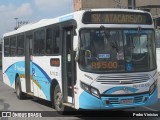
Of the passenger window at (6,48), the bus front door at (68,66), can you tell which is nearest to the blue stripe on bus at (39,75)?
the bus front door at (68,66)

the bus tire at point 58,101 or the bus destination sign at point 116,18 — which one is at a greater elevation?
the bus destination sign at point 116,18

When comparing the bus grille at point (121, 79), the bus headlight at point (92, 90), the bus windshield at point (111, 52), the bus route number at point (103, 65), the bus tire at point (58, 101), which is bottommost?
the bus tire at point (58, 101)

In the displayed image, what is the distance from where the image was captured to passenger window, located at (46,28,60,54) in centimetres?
1277

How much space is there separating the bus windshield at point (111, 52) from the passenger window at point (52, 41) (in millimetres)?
1974

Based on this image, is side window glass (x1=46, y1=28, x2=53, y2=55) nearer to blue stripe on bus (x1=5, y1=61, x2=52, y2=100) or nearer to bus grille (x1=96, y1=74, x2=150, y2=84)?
blue stripe on bus (x1=5, y1=61, x2=52, y2=100)

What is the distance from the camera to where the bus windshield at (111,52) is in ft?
35.3

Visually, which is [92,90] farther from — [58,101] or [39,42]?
[39,42]

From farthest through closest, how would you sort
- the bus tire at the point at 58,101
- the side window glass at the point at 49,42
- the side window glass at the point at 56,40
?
the side window glass at the point at 49,42 → the side window glass at the point at 56,40 → the bus tire at the point at 58,101

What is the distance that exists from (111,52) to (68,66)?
1.55 m

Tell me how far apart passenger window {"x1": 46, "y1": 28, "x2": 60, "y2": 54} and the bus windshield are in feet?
6.48

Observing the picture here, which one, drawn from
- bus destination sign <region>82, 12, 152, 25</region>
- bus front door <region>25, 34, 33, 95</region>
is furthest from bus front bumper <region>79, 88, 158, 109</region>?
bus front door <region>25, 34, 33, 95</region>

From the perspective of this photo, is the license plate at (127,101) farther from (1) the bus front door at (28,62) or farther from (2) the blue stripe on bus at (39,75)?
(1) the bus front door at (28,62)

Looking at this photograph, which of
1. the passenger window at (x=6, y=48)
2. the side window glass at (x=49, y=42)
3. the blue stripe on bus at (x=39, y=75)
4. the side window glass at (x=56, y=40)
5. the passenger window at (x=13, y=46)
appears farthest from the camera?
the passenger window at (x=6, y=48)

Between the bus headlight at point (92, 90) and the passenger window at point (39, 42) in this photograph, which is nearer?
the bus headlight at point (92, 90)
